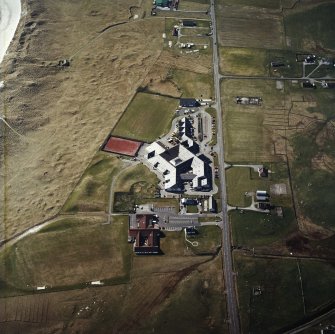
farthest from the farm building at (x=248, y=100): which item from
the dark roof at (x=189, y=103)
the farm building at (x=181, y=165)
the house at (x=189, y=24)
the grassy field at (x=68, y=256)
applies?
the grassy field at (x=68, y=256)

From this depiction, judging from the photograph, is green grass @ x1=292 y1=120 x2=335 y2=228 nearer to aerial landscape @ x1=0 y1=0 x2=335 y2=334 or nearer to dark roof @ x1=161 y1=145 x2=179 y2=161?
aerial landscape @ x1=0 y1=0 x2=335 y2=334

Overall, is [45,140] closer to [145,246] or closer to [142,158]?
[142,158]

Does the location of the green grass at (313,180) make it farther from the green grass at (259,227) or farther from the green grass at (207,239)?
the green grass at (207,239)

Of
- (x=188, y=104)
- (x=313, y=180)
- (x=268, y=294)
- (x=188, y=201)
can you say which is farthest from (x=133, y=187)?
(x=313, y=180)

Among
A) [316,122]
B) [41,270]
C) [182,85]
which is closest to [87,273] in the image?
[41,270]

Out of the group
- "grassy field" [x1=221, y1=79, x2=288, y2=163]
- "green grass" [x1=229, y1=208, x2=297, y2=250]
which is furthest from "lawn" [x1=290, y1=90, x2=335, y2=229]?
"green grass" [x1=229, y1=208, x2=297, y2=250]

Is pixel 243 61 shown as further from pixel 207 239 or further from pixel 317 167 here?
pixel 207 239
